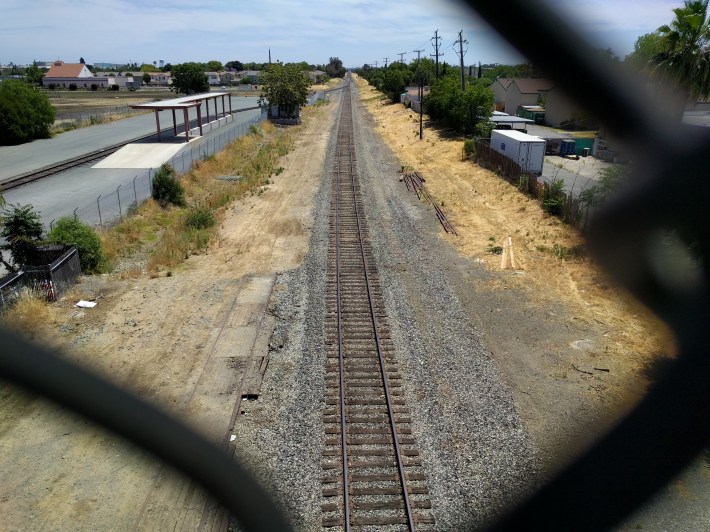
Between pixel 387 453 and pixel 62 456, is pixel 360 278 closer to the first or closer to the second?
pixel 387 453

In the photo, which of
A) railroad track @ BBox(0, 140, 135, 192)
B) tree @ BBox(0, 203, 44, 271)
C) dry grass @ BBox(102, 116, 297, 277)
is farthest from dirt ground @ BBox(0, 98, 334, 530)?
railroad track @ BBox(0, 140, 135, 192)

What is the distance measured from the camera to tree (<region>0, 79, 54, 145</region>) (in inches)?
1169

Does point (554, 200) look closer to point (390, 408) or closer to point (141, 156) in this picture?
point (390, 408)

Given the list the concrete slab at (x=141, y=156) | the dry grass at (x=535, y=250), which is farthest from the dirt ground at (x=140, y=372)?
the concrete slab at (x=141, y=156)

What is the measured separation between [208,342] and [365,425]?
10.5 feet

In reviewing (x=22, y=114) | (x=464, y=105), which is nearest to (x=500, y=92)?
(x=464, y=105)

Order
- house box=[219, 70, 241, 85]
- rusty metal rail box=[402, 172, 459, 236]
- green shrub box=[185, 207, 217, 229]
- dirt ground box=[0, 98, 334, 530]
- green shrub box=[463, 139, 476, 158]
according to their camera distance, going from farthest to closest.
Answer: house box=[219, 70, 241, 85] → green shrub box=[463, 139, 476, 158] → rusty metal rail box=[402, 172, 459, 236] → green shrub box=[185, 207, 217, 229] → dirt ground box=[0, 98, 334, 530]

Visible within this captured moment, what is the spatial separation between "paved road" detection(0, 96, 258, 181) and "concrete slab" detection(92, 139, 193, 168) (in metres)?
2.07

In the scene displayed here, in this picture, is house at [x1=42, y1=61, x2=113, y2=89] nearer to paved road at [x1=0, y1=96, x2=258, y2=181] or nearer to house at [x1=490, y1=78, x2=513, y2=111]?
paved road at [x1=0, y1=96, x2=258, y2=181]

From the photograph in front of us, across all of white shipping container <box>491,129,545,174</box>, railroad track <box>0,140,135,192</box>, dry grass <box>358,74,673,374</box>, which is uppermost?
white shipping container <box>491,129,545,174</box>

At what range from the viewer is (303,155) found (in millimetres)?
28375

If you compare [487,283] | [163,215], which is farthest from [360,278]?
[163,215]

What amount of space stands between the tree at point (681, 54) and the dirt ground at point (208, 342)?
59 cm

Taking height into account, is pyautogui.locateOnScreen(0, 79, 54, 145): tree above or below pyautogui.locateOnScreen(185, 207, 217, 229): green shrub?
above
